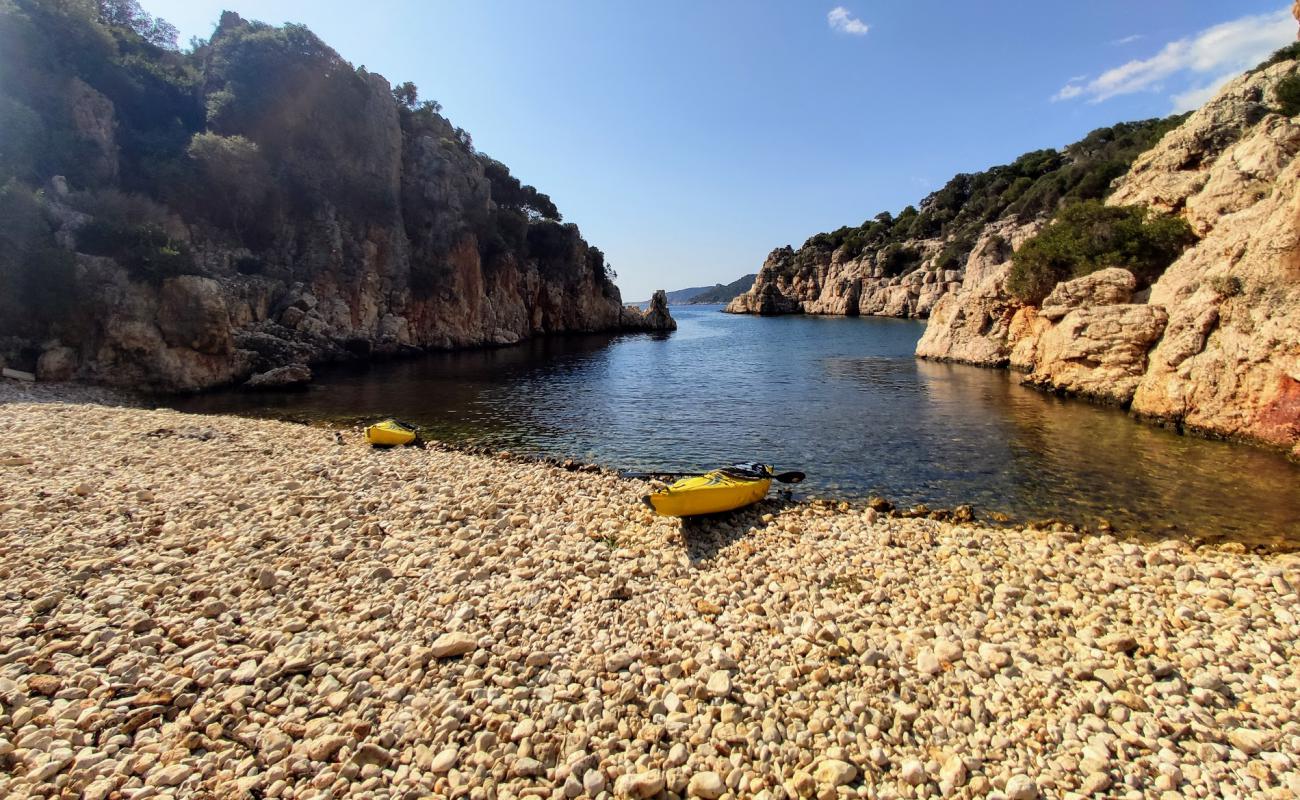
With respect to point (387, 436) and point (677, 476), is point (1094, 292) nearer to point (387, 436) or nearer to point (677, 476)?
point (677, 476)

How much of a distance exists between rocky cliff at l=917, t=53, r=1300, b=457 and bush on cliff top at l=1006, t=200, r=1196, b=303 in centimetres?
127

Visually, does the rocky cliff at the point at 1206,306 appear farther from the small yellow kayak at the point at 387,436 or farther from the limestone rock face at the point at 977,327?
the small yellow kayak at the point at 387,436

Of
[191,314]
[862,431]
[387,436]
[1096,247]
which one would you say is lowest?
[862,431]

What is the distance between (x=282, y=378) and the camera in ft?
114

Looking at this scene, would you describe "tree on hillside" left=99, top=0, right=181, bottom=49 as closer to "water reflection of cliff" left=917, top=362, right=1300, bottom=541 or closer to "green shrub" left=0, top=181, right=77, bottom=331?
"green shrub" left=0, top=181, right=77, bottom=331

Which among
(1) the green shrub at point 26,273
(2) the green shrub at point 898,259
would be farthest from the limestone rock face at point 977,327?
(2) the green shrub at point 898,259

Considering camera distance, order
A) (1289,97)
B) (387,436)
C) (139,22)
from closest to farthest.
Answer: (387,436) → (1289,97) → (139,22)

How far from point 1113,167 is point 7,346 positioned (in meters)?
98.5

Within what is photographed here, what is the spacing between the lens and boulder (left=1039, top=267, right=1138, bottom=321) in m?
28.3

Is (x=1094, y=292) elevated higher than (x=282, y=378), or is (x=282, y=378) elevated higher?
(x=1094, y=292)

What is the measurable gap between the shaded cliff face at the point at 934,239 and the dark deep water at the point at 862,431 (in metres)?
41.8

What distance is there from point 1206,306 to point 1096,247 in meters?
14.3

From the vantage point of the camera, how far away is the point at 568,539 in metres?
11.4

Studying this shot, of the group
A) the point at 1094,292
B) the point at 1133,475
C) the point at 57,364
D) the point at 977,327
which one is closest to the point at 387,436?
the point at 57,364
